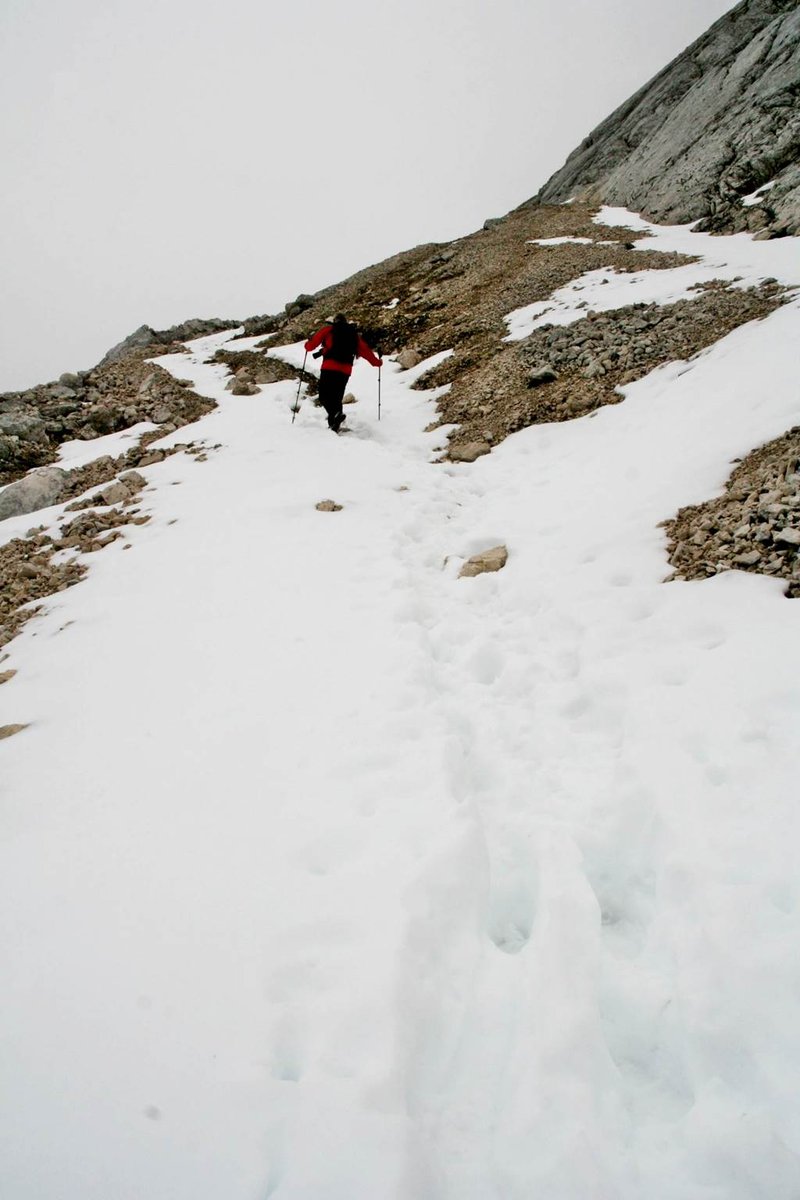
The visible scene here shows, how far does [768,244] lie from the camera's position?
51.0 ft

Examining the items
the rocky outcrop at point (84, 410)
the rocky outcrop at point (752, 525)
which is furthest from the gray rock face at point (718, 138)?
the rocky outcrop at point (84, 410)

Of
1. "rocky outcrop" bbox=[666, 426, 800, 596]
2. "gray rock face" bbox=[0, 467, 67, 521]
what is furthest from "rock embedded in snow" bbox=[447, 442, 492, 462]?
"gray rock face" bbox=[0, 467, 67, 521]

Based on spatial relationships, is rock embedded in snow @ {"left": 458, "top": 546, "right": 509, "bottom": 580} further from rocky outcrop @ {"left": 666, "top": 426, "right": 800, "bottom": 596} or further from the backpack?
the backpack

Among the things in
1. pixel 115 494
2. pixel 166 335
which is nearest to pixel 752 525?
pixel 115 494

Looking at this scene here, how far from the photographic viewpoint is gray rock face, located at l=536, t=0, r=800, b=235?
21.8 meters

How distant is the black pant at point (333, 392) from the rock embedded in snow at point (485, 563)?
254 inches

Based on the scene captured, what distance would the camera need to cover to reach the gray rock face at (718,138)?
2178 centimetres

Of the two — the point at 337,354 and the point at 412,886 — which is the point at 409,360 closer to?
the point at 337,354

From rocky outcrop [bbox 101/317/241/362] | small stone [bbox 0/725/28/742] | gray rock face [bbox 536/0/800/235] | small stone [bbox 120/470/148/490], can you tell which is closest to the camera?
small stone [bbox 0/725/28/742]

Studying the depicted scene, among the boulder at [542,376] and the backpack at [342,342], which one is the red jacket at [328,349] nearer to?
the backpack at [342,342]

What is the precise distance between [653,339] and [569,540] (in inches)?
274

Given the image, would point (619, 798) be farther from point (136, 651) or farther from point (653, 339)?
point (653, 339)

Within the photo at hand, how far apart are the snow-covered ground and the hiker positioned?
647cm

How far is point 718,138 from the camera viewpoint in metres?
26.9
